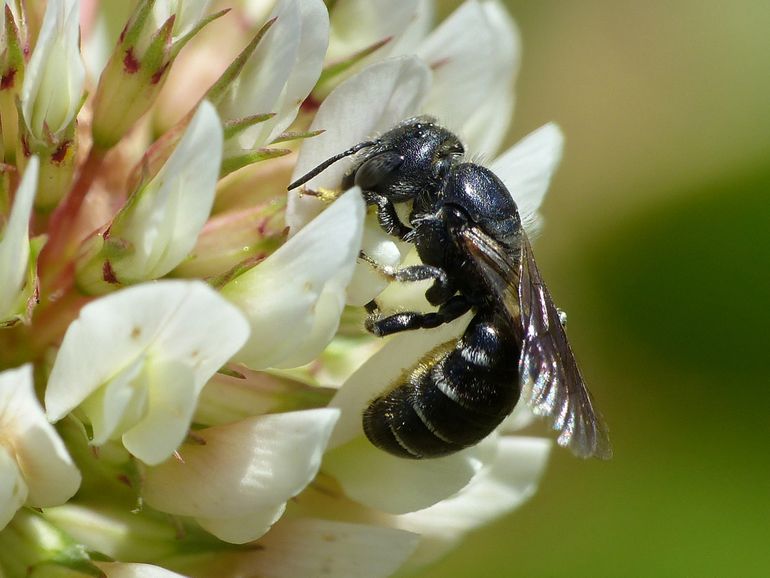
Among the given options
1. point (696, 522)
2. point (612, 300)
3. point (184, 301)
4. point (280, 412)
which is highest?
point (184, 301)

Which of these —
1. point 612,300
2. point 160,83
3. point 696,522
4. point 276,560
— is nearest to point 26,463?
point 276,560

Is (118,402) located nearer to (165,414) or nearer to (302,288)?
(165,414)

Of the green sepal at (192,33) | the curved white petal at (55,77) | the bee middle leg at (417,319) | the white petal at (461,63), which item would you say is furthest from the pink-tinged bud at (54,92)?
the white petal at (461,63)

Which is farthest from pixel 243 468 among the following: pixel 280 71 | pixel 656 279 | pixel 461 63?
pixel 656 279

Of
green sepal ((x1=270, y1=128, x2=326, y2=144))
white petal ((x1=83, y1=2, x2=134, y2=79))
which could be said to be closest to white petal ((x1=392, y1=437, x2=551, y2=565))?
green sepal ((x1=270, y1=128, x2=326, y2=144))

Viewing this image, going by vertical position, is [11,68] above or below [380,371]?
above

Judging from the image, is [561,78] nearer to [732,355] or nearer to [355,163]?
[732,355]
